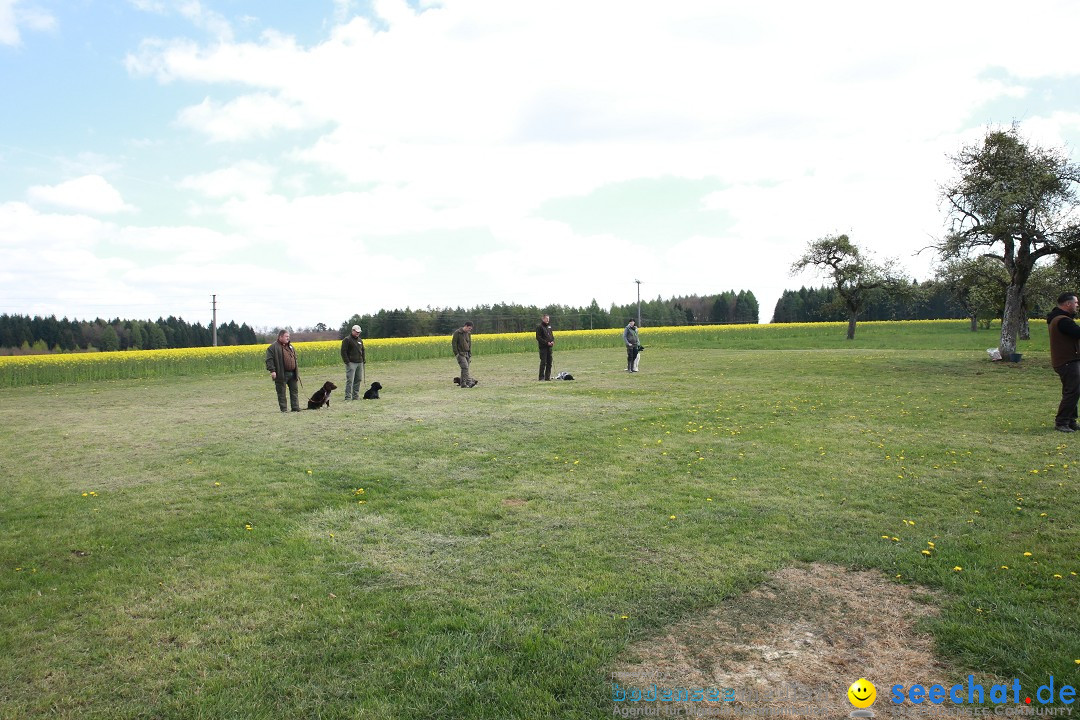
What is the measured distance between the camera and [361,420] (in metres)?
12.6

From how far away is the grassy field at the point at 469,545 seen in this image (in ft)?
12.0

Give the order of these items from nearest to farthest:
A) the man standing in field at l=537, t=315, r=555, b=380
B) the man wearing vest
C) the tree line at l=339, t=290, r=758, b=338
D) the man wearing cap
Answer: the man wearing vest, the man wearing cap, the man standing in field at l=537, t=315, r=555, b=380, the tree line at l=339, t=290, r=758, b=338

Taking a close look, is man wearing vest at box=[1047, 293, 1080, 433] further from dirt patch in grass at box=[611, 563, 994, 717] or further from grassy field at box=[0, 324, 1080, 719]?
dirt patch in grass at box=[611, 563, 994, 717]

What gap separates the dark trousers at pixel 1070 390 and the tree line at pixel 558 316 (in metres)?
44.5

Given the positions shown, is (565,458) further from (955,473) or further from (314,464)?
(955,473)

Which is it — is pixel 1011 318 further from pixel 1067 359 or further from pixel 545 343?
pixel 545 343

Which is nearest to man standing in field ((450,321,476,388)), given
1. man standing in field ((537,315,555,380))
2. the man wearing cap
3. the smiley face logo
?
man standing in field ((537,315,555,380))

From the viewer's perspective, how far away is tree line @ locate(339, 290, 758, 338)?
228 ft

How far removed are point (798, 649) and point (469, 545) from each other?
9.28 feet

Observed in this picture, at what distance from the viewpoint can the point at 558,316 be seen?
83.6 metres

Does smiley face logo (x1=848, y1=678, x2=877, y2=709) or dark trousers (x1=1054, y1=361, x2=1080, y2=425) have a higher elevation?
dark trousers (x1=1054, y1=361, x2=1080, y2=425)

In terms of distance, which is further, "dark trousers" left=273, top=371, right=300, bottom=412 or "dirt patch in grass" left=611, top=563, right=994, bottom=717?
"dark trousers" left=273, top=371, right=300, bottom=412

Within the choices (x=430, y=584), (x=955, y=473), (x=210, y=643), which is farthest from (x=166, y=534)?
(x=955, y=473)

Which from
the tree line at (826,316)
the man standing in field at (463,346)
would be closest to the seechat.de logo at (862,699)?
the man standing in field at (463,346)
